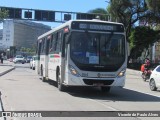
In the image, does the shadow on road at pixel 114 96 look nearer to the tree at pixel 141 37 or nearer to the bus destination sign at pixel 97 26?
the bus destination sign at pixel 97 26

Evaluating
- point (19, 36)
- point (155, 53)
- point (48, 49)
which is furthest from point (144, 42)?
point (19, 36)

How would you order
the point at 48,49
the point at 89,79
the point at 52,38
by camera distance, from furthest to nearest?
the point at 48,49, the point at 52,38, the point at 89,79

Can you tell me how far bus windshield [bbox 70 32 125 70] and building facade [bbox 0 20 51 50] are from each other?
12956 centimetres

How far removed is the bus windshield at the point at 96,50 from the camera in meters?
17.0

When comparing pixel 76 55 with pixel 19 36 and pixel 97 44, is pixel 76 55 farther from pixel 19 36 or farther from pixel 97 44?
pixel 19 36

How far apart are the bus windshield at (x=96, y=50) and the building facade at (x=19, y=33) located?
12956 cm

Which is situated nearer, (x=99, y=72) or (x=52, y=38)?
(x=99, y=72)

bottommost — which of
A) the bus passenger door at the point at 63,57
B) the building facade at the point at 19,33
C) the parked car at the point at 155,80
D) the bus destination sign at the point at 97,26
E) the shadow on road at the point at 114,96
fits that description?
the shadow on road at the point at 114,96

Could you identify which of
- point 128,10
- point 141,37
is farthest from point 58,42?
point 128,10

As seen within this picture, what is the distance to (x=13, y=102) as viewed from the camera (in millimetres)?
14242

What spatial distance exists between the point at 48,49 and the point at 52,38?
161cm

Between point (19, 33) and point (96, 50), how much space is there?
496ft

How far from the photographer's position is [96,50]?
56.1ft

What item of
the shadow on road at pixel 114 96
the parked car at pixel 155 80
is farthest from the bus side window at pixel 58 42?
the parked car at pixel 155 80
